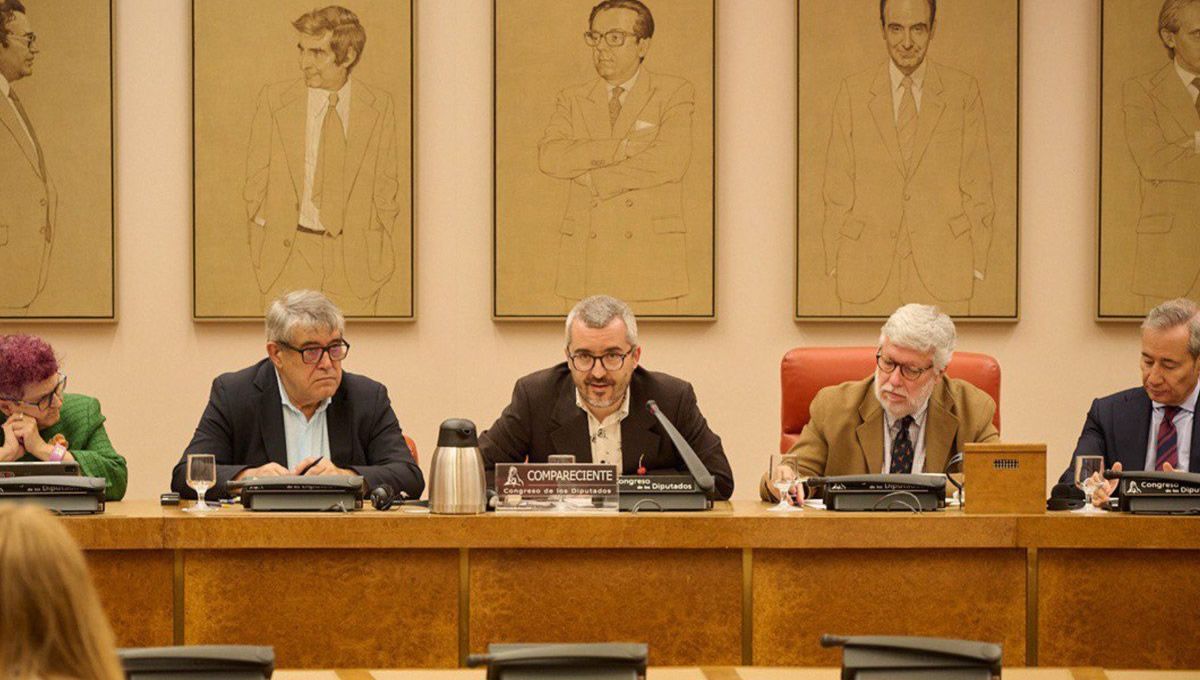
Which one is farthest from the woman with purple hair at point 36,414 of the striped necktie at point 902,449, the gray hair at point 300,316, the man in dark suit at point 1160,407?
the man in dark suit at point 1160,407

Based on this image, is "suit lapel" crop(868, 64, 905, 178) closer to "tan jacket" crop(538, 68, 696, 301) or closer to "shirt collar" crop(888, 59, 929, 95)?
"shirt collar" crop(888, 59, 929, 95)

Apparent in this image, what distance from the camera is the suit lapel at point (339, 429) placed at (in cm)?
404

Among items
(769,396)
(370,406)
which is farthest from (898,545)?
(769,396)

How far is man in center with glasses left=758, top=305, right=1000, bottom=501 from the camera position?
4.02 m

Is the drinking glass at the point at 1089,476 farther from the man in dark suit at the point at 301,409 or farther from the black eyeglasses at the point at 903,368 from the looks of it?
the man in dark suit at the point at 301,409

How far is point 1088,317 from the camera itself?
5.16 meters

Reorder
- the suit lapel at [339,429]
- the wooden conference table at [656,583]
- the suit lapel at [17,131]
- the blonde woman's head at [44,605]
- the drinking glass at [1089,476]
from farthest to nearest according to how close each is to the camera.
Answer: the suit lapel at [17,131]
the suit lapel at [339,429]
the drinking glass at [1089,476]
the wooden conference table at [656,583]
the blonde woman's head at [44,605]

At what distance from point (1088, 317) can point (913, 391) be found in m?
1.47

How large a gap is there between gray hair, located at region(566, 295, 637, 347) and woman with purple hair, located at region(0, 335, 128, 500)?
1371mm

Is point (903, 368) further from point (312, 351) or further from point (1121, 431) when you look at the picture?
point (312, 351)

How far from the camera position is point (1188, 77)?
5043 millimetres

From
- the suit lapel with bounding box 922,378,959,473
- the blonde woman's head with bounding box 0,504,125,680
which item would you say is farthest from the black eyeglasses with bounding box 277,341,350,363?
the blonde woman's head with bounding box 0,504,125,680

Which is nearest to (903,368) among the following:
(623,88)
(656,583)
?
(656,583)

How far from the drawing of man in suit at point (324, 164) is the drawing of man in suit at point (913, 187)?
1666 mm
